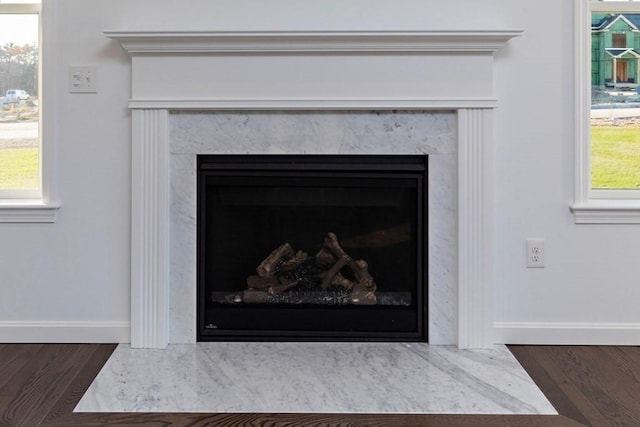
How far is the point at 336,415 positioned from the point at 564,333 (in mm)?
1210

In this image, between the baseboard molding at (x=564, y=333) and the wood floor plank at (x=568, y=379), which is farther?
the baseboard molding at (x=564, y=333)

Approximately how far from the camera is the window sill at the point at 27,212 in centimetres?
258

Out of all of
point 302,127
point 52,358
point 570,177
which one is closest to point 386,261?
point 302,127

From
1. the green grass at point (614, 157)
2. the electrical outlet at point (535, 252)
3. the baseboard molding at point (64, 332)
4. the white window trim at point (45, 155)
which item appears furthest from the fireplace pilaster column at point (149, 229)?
the green grass at point (614, 157)

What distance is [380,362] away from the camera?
236 cm

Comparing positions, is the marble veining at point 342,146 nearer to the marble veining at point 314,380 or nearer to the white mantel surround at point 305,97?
the white mantel surround at point 305,97

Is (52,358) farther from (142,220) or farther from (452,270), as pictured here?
(452,270)

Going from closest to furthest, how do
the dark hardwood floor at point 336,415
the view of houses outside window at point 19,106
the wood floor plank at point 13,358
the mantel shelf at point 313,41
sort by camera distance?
the dark hardwood floor at point 336,415 < the wood floor plank at point 13,358 < the mantel shelf at point 313,41 < the view of houses outside window at point 19,106

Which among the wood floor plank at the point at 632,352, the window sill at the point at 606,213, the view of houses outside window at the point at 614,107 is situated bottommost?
the wood floor plank at the point at 632,352

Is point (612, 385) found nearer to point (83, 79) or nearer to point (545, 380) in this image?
point (545, 380)

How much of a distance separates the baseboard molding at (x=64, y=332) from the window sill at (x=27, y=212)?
45cm

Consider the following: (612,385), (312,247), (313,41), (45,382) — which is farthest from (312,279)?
(612,385)

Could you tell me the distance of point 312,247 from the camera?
2.69m

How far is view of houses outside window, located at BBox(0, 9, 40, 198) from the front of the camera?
2656mm
